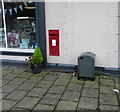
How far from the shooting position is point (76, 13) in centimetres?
507

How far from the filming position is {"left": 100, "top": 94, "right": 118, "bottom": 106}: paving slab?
3.59 m

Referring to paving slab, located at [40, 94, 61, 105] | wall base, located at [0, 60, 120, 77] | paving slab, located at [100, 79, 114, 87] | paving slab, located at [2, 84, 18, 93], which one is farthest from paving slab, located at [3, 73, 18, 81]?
paving slab, located at [100, 79, 114, 87]

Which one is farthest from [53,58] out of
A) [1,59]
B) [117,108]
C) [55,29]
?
[117,108]

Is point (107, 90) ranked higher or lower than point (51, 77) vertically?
lower

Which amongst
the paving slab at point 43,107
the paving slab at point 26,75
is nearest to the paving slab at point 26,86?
the paving slab at point 26,75

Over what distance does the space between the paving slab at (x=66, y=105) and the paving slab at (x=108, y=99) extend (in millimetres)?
600

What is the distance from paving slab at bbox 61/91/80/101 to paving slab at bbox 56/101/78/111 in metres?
0.18

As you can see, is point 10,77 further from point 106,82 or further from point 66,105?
point 106,82

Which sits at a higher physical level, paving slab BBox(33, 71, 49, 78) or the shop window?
the shop window

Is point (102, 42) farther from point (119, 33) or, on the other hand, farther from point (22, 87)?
point (22, 87)

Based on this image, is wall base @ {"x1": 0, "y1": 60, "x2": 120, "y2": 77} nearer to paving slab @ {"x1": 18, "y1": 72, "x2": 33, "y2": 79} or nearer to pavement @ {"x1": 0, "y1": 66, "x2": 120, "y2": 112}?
pavement @ {"x1": 0, "y1": 66, "x2": 120, "y2": 112}

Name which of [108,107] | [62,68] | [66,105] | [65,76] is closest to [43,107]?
[66,105]

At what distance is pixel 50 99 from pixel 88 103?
84cm

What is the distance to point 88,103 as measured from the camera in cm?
360
